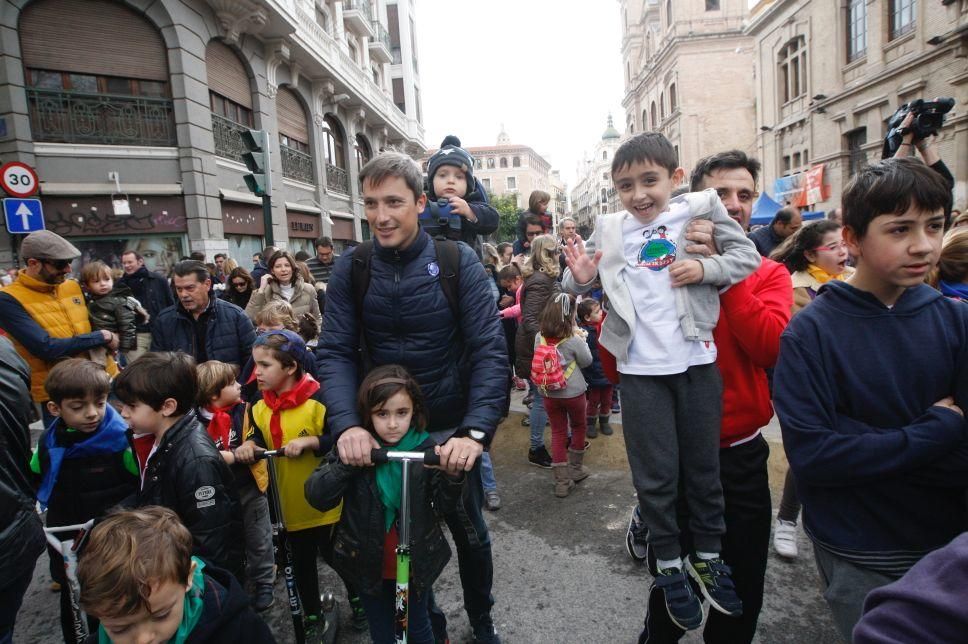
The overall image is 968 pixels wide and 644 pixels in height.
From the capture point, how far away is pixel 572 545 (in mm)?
3488

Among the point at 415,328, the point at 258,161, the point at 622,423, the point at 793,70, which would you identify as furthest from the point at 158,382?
the point at 793,70

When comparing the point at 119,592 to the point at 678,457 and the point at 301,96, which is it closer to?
the point at 678,457

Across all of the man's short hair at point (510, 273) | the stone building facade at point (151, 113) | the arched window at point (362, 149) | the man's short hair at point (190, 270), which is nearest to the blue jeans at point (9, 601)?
the man's short hair at point (190, 270)

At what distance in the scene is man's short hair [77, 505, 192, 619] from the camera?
4.99 feet

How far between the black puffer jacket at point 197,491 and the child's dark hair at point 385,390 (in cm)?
75

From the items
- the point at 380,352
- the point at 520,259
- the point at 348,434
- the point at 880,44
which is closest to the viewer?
the point at 348,434

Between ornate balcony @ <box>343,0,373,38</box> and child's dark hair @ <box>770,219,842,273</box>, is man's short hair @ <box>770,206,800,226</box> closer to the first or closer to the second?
child's dark hair @ <box>770,219,842,273</box>

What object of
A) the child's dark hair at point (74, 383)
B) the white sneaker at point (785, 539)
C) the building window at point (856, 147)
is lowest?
the white sneaker at point (785, 539)

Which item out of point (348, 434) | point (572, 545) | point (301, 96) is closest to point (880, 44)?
point (301, 96)

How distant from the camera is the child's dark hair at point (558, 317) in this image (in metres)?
4.47

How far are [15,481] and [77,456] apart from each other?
0.72m

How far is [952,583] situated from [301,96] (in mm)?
21558

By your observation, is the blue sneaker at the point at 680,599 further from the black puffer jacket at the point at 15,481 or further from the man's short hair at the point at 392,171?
the black puffer jacket at the point at 15,481

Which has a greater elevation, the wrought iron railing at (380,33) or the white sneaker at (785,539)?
A: the wrought iron railing at (380,33)
